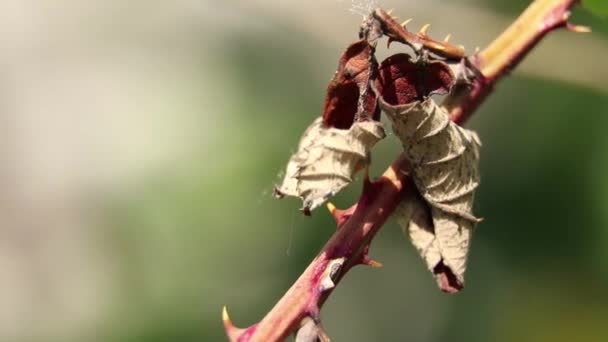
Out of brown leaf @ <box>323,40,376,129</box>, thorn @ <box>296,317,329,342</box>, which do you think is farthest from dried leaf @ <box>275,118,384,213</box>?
thorn @ <box>296,317,329,342</box>

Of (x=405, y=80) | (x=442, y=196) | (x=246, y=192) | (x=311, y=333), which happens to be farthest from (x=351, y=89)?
(x=246, y=192)

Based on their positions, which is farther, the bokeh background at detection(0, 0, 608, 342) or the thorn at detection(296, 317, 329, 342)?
the bokeh background at detection(0, 0, 608, 342)

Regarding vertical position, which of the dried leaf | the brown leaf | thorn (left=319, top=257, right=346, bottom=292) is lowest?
thorn (left=319, top=257, right=346, bottom=292)

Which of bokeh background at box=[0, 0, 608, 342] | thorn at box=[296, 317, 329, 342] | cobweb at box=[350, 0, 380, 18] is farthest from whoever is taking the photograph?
bokeh background at box=[0, 0, 608, 342]

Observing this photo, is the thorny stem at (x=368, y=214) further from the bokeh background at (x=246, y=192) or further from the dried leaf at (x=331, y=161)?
the bokeh background at (x=246, y=192)

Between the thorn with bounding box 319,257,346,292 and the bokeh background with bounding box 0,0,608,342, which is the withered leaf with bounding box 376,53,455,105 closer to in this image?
the thorn with bounding box 319,257,346,292

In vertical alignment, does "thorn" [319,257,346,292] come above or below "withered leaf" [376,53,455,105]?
below

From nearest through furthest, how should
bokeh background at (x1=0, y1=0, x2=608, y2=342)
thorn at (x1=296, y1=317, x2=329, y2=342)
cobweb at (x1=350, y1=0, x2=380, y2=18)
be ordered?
thorn at (x1=296, y1=317, x2=329, y2=342) → cobweb at (x1=350, y1=0, x2=380, y2=18) → bokeh background at (x1=0, y1=0, x2=608, y2=342)

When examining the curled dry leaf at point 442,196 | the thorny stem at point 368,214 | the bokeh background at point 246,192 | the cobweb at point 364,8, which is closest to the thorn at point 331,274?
the thorny stem at point 368,214
